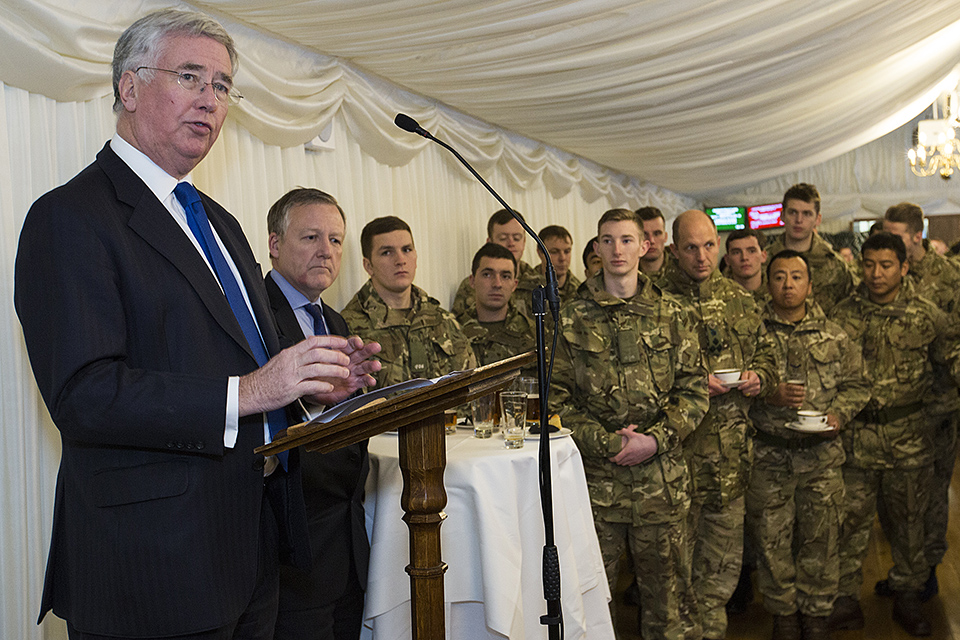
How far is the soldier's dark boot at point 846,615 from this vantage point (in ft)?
11.9

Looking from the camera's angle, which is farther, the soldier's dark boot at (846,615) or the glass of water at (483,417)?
the soldier's dark boot at (846,615)

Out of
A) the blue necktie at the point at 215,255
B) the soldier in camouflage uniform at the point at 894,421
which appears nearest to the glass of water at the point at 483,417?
the blue necktie at the point at 215,255

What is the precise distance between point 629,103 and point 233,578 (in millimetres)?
4168

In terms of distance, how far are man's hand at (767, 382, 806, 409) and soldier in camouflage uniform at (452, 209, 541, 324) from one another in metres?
1.52

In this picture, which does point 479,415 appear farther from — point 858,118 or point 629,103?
point 858,118

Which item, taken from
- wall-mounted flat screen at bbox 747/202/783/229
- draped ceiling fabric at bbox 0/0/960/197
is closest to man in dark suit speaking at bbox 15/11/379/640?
draped ceiling fabric at bbox 0/0/960/197

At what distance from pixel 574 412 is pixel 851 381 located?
58.7 inches

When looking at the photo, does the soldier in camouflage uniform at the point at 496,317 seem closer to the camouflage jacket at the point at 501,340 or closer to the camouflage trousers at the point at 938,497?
the camouflage jacket at the point at 501,340

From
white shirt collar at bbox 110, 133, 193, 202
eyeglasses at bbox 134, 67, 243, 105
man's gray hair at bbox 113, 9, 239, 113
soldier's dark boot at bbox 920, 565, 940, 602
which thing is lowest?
soldier's dark boot at bbox 920, 565, 940, 602

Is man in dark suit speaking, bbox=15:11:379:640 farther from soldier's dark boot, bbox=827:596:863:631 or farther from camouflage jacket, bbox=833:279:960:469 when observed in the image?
camouflage jacket, bbox=833:279:960:469

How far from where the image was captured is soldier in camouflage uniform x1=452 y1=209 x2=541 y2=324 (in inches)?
188

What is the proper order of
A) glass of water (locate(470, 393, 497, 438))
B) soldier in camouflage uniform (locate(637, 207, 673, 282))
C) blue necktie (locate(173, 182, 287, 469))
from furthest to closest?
soldier in camouflage uniform (locate(637, 207, 673, 282))
glass of water (locate(470, 393, 497, 438))
blue necktie (locate(173, 182, 287, 469))

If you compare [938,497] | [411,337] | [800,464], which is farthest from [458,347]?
[938,497]

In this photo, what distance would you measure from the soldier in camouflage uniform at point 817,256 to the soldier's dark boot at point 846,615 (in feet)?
5.41
